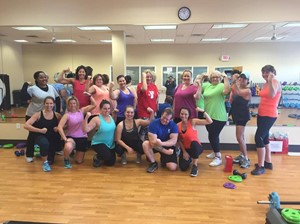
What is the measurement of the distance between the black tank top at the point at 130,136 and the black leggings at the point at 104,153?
26cm

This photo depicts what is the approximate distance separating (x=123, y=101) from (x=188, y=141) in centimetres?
110

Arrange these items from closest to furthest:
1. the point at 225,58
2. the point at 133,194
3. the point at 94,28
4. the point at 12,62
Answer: the point at 133,194 → the point at 94,28 → the point at 12,62 → the point at 225,58

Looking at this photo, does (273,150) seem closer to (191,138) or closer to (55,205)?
(191,138)

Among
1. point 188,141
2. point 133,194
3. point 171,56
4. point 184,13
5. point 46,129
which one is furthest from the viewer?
point 171,56

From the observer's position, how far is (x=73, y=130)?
355 cm

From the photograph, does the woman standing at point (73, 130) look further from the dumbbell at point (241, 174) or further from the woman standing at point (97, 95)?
the dumbbell at point (241, 174)

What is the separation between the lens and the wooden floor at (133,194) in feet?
7.37

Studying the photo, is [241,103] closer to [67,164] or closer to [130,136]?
[130,136]

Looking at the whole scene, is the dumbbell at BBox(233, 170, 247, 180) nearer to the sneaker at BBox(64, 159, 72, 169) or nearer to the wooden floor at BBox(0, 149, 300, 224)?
the wooden floor at BBox(0, 149, 300, 224)

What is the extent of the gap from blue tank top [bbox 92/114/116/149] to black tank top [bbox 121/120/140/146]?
0.15 metres

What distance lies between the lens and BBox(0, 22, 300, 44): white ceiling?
4.57 meters

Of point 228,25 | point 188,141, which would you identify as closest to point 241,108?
point 188,141

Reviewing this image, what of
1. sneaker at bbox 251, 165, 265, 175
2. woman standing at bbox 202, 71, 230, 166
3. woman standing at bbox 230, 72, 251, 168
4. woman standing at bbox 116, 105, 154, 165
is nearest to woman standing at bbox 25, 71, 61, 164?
woman standing at bbox 116, 105, 154, 165

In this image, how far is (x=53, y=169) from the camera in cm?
340
